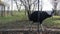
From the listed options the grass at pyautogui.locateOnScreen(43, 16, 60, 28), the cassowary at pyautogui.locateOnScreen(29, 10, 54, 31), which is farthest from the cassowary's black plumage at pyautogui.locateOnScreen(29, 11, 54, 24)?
the grass at pyautogui.locateOnScreen(43, 16, 60, 28)

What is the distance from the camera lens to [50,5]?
327 centimetres

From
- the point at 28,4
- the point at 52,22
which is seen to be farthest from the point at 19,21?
the point at 52,22

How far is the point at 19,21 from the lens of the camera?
306cm

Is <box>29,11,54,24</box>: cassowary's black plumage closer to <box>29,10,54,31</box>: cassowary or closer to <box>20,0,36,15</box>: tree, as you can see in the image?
<box>29,10,54,31</box>: cassowary

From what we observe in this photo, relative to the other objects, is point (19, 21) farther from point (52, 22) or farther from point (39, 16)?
point (52, 22)

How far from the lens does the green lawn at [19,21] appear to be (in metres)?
2.93

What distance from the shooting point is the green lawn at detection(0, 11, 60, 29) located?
293 centimetres

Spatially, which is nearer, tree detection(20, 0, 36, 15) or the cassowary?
the cassowary

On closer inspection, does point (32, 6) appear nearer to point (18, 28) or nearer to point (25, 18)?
point (25, 18)

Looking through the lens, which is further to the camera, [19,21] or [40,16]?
[19,21]

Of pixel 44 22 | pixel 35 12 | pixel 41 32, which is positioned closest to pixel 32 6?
pixel 35 12

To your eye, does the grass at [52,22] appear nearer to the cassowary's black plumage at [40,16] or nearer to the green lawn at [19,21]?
the green lawn at [19,21]

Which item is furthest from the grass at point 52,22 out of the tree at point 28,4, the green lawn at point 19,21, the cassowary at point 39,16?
the tree at point 28,4

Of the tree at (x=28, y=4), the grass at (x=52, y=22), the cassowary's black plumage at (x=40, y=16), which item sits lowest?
the grass at (x=52, y=22)
